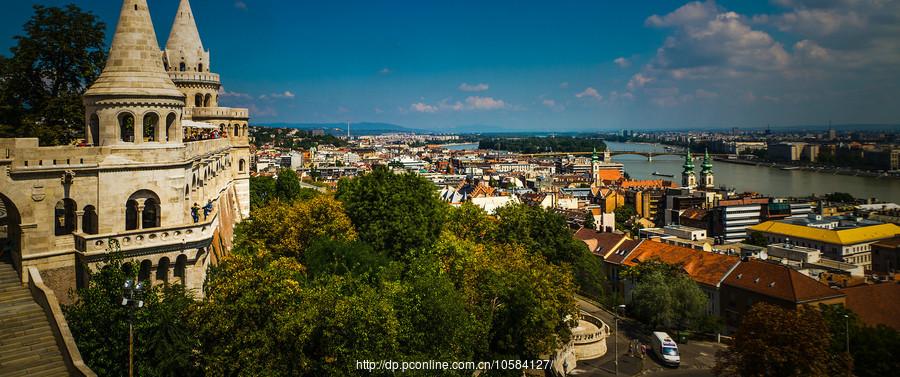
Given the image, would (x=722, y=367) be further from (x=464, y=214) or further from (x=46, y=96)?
(x=46, y=96)

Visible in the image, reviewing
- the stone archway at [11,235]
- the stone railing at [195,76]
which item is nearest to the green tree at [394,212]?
the stone railing at [195,76]

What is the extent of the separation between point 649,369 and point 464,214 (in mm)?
11699

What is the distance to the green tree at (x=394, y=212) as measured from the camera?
26984mm

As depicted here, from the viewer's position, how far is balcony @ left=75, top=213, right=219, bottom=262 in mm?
14836

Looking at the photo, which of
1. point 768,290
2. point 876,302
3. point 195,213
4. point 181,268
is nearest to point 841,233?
point 876,302

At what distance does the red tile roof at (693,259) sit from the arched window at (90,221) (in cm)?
2838

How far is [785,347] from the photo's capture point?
18.1m

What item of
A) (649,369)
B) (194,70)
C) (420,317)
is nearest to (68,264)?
(420,317)

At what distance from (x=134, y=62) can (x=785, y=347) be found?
59.8 ft

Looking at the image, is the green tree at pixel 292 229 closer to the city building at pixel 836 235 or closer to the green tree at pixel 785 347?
the green tree at pixel 785 347

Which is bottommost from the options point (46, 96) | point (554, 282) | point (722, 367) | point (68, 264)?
point (722, 367)

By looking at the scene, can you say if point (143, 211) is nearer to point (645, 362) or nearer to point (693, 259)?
point (645, 362)

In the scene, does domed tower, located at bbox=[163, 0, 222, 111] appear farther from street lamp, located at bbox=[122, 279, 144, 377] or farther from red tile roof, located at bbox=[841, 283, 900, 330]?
red tile roof, located at bbox=[841, 283, 900, 330]

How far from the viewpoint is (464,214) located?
32938mm
